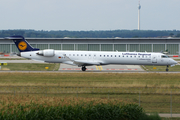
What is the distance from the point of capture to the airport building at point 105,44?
8850 centimetres

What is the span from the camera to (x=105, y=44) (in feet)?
290

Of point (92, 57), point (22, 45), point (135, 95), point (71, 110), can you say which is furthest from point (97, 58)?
point (71, 110)

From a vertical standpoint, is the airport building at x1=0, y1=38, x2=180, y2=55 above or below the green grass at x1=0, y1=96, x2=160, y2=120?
above

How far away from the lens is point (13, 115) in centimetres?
1577

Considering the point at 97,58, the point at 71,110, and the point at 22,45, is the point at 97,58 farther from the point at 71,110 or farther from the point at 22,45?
the point at 71,110

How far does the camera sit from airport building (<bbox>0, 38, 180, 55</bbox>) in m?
88.5

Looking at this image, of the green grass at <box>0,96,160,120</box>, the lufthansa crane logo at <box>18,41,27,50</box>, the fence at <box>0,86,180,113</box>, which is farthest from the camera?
the lufthansa crane logo at <box>18,41,27,50</box>

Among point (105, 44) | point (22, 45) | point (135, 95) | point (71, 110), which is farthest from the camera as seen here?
point (105, 44)

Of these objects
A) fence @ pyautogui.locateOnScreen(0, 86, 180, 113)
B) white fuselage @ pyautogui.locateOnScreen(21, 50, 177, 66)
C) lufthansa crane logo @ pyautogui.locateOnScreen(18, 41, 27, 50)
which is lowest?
fence @ pyautogui.locateOnScreen(0, 86, 180, 113)

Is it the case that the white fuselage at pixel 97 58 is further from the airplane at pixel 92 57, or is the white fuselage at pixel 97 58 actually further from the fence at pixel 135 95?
the fence at pixel 135 95

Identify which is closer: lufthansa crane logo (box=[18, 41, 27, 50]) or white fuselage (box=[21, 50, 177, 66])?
white fuselage (box=[21, 50, 177, 66])

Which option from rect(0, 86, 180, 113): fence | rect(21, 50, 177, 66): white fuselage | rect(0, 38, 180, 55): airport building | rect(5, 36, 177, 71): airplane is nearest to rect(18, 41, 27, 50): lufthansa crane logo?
rect(5, 36, 177, 71): airplane

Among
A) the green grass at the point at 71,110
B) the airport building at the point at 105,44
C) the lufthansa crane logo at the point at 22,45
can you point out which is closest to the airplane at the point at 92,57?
the lufthansa crane logo at the point at 22,45

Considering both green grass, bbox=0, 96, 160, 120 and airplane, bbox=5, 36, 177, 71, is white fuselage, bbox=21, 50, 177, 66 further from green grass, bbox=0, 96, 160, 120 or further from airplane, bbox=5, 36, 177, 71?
green grass, bbox=0, 96, 160, 120
